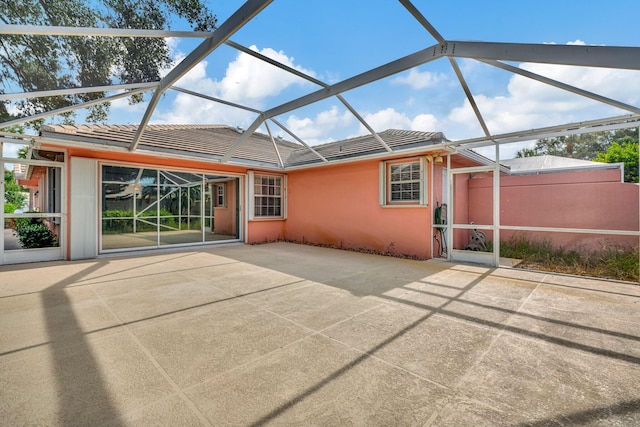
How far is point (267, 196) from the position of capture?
10039 mm

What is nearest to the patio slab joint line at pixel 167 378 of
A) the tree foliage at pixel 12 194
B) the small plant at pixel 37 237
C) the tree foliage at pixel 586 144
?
the small plant at pixel 37 237

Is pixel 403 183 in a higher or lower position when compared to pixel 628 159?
lower

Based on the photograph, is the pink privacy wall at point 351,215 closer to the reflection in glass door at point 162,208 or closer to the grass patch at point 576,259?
the reflection in glass door at point 162,208

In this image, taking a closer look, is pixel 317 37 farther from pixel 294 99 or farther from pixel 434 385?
pixel 434 385

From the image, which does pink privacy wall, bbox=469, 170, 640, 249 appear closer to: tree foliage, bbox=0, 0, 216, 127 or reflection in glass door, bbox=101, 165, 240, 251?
reflection in glass door, bbox=101, 165, 240, 251

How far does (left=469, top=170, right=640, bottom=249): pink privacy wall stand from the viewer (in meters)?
6.46

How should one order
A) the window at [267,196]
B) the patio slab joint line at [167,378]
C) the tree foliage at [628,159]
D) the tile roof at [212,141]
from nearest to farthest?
the patio slab joint line at [167,378] < the tile roof at [212,141] < the window at [267,196] < the tree foliage at [628,159]

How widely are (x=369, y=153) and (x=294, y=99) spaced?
2.60 m

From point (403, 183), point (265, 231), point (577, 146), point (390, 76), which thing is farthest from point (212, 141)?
point (577, 146)

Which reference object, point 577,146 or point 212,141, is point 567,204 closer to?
point 212,141

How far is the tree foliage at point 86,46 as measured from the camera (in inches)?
230

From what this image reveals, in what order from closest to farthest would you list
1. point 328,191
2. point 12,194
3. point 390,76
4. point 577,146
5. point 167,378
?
point 167,378, point 390,76, point 328,191, point 12,194, point 577,146

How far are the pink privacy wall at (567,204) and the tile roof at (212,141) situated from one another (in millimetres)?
3477

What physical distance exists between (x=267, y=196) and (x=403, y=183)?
4.86 m
